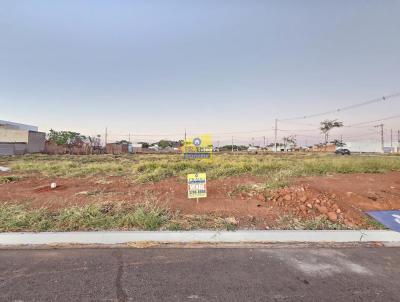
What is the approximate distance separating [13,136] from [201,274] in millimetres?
69690

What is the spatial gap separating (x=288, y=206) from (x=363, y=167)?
9751 mm

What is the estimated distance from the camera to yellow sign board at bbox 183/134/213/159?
1486cm

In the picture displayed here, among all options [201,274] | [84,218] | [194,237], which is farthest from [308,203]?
[84,218]

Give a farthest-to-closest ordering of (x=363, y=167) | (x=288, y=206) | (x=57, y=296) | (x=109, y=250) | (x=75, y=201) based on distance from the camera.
→ (x=363, y=167) → (x=75, y=201) → (x=288, y=206) → (x=109, y=250) → (x=57, y=296)

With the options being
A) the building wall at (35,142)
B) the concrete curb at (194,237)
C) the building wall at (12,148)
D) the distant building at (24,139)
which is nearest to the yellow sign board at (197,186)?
the concrete curb at (194,237)

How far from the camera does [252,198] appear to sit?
8820mm

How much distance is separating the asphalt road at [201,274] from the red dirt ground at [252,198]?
188 centimetres

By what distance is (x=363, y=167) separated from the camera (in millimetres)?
15320

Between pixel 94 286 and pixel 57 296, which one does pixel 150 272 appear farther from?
pixel 57 296

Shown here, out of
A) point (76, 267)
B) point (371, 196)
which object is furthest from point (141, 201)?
point (371, 196)

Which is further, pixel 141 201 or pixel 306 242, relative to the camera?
pixel 141 201

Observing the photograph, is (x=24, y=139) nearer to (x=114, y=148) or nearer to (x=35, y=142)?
(x=35, y=142)

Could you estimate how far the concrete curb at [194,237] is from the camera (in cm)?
552

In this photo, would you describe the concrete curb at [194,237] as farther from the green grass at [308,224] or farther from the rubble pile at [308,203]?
the rubble pile at [308,203]
